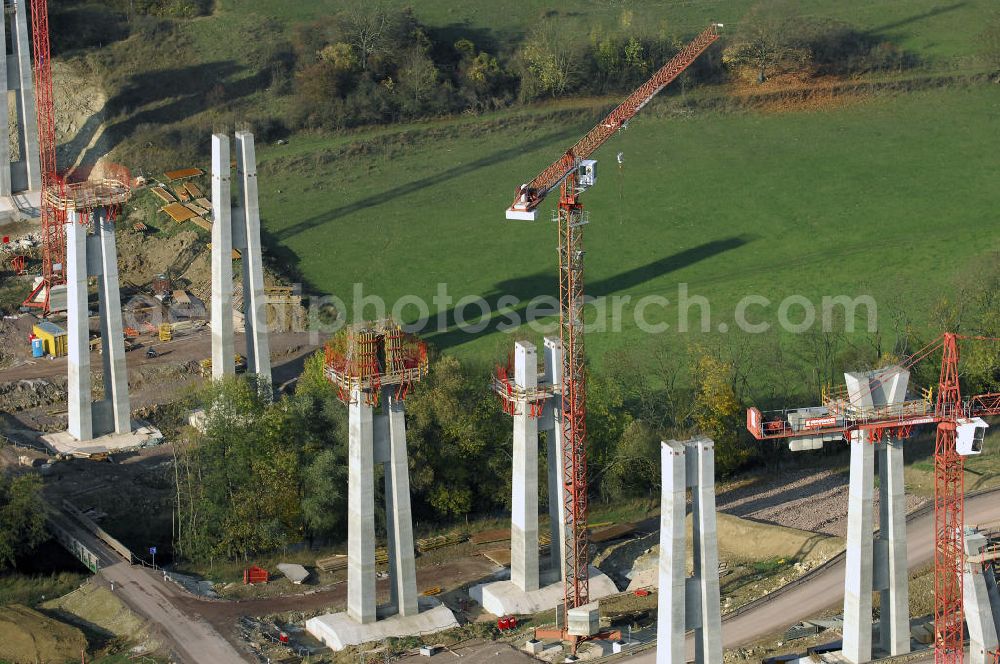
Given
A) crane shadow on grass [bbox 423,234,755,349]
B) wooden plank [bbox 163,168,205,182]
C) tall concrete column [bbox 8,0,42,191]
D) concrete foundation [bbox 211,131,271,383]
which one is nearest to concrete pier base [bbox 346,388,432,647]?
concrete foundation [bbox 211,131,271,383]

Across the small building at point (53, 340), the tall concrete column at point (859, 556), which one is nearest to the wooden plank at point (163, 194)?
the small building at point (53, 340)

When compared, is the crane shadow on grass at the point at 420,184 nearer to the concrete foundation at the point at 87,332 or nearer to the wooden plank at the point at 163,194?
the wooden plank at the point at 163,194

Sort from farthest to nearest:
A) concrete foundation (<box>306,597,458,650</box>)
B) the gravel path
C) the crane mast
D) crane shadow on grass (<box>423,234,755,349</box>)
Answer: crane shadow on grass (<box>423,234,755,349</box>) < the gravel path < concrete foundation (<box>306,597,458,650</box>) < the crane mast

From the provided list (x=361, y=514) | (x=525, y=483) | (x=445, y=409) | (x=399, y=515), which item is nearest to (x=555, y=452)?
(x=525, y=483)

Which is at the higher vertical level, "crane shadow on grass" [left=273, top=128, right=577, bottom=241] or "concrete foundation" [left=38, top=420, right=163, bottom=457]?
"crane shadow on grass" [left=273, top=128, right=577, bottom=241]

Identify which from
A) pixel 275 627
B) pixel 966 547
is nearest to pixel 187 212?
pixel 275 627

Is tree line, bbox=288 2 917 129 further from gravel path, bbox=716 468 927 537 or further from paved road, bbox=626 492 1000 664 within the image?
paved road, bbox=626 492 1000 664
